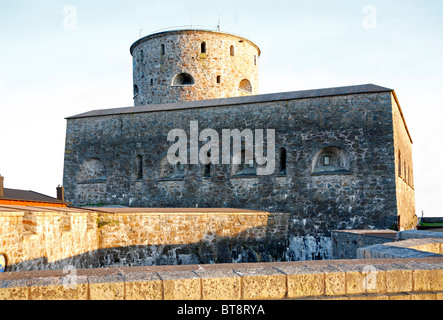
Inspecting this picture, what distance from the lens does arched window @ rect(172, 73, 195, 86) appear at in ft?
83.6

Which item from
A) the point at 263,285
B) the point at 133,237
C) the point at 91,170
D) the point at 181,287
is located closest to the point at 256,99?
the point at 91,170

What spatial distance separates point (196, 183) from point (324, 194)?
5.04 m

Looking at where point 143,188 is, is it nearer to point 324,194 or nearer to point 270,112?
point 270,112

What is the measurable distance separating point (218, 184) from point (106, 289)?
14.7 m

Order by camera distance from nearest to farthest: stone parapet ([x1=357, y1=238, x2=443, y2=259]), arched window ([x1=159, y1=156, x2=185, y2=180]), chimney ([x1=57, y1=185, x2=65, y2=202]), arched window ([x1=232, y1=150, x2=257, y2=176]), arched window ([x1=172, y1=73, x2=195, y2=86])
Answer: stone parapet ([x1=357, y1=238, x2=443, y2=259])
chimney ([x1=57, y1=185, x2=65, y2=202])
arched window ([x1=232, y1=150, x2=257, y2=176])
arched window ([x1=159, y1=156, x2=185, y2=180])
arched window ([x1=172, y1=73, x2=195, y2=86])

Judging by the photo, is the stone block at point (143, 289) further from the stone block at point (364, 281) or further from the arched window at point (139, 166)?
the arched window at point (139, 166)

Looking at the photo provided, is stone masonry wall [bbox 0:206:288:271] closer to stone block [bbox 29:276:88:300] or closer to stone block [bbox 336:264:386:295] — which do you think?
stone block [bbox 29:276:88:300]

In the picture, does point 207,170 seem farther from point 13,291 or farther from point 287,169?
point 13,291

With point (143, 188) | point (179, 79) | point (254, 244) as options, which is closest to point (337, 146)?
point (254, 244)

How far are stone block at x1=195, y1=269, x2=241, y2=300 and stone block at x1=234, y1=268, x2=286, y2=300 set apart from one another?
0.06m


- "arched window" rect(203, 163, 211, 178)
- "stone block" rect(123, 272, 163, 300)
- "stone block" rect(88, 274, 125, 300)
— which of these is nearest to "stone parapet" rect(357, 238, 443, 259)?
"stone block" rect(123, 272, 163, 300)

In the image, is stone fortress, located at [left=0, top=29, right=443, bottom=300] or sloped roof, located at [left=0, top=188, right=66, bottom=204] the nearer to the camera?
stone fortress, located at [left=0, top=29, right=443, bottom=300]

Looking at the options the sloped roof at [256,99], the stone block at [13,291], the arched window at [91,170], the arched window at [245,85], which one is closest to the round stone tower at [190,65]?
the arched window at [245,85]

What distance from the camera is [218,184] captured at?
18.6 metres
